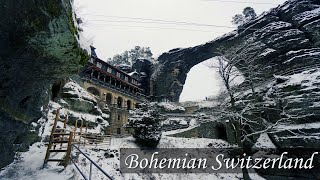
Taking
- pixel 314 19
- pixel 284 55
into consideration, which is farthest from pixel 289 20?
pixel 284 55

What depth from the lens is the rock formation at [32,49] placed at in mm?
3627

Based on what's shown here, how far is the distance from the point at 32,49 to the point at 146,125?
1657 cm

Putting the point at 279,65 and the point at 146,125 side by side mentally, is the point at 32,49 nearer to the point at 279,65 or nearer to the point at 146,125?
the point at 146,125

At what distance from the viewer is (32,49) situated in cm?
412

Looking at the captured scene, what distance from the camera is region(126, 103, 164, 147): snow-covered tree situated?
19172mm

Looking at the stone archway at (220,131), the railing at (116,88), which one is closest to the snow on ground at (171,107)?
the railing at (116,88)

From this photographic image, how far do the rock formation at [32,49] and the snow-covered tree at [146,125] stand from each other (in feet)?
47.4

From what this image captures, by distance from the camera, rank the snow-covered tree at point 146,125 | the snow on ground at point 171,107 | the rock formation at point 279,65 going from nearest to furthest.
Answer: the rock formation at point 279,65
the snow-covered tree at point 146,125
the snow on ground at point 171,107

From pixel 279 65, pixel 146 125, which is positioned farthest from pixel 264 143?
pixel 279 65

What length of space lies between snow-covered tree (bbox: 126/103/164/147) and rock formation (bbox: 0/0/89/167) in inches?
569

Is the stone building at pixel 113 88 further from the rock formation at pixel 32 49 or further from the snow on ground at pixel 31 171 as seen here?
the rock formation at pixel 32 49

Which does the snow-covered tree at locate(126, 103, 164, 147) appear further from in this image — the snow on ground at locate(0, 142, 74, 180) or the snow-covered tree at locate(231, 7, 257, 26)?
the snow-covered tree at locate(231, 7, 257, 26)

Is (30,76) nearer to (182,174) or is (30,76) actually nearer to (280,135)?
(182,174)

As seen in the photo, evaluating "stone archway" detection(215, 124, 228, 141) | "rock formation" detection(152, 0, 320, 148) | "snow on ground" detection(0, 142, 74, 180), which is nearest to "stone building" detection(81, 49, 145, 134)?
"rock formation" detection(152, 0, 320, 148)
